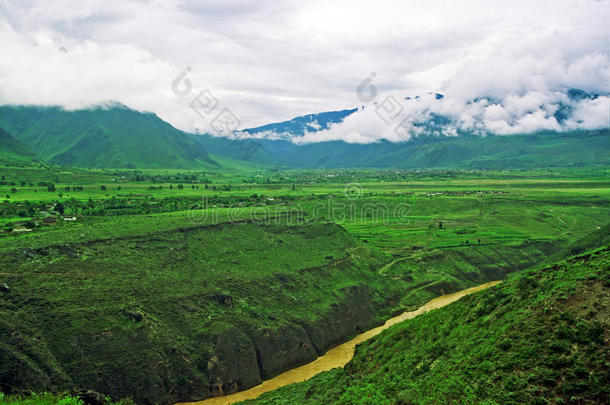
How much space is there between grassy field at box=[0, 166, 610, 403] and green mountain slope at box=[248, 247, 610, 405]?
61.9ft

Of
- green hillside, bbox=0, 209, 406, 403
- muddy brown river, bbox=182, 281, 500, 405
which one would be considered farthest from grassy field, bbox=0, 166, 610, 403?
muddy brown river, bbox=182, 281, 500, 405

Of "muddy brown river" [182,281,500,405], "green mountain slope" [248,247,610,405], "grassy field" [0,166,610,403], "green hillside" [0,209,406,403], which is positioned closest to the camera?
"green mountain slope" [248,247,610,405]

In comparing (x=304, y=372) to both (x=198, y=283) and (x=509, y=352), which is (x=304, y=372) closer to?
(x=198, y=283)

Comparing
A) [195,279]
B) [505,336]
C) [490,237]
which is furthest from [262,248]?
[490,237]

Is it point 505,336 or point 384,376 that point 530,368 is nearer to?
point 505,336

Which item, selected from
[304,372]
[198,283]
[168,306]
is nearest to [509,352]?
[304,372]

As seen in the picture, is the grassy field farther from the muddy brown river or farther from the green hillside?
the muddy brown river

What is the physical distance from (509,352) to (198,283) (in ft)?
173

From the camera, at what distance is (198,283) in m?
72.5

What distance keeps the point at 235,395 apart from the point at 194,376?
21.1 feet

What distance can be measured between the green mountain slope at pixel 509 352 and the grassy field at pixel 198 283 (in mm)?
18863

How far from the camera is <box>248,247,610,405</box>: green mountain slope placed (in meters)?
28.0

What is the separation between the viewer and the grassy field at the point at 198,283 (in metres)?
54.3

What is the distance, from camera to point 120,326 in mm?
57781
